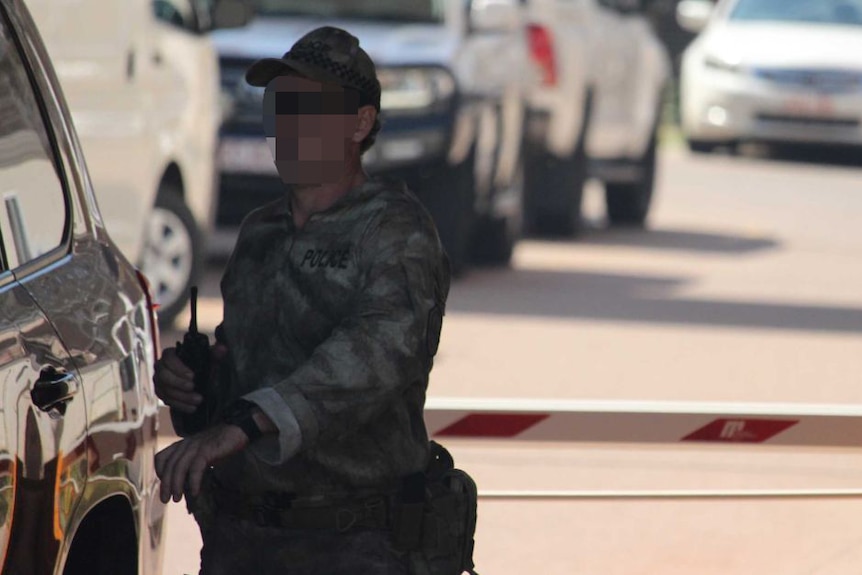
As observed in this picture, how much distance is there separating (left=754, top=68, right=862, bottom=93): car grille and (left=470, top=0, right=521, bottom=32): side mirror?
8.85m

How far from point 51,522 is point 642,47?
1465cm

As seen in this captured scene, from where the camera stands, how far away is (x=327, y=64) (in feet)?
11.1

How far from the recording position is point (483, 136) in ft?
42.7

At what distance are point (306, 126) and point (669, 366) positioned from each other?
7.35 m

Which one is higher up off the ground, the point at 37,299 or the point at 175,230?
the point at 37,299

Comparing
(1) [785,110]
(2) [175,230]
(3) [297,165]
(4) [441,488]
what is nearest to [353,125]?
(3) [297,165]

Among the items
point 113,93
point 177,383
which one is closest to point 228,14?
point 113,93

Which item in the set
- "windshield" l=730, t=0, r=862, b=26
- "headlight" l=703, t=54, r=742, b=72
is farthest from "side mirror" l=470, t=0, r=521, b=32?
"windshield" l=730, t=0, r=862, b=26

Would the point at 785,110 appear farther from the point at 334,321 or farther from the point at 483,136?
the point at 334,321

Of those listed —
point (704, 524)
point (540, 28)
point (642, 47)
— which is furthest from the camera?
point (642, 47)

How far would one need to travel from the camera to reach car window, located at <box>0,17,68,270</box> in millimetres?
3504

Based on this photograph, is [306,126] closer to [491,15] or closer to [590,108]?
[491,15]

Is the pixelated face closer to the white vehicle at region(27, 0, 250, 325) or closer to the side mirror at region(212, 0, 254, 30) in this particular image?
the white vehicle at region(27, 0, 250, 325)

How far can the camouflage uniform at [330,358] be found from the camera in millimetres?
3334
